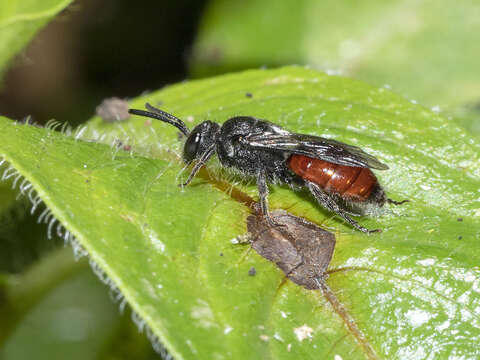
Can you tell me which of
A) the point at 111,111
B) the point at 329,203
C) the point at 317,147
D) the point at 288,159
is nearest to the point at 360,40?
the point at 288,159

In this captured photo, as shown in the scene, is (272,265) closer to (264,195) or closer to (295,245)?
(295,245)

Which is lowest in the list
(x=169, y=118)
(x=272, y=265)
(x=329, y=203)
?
(x=329, y=203)

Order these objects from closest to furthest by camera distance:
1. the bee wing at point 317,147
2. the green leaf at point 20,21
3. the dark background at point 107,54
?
the bee wing at point 317,147
the green leaf at point 20,21
the dark background at point 107,54

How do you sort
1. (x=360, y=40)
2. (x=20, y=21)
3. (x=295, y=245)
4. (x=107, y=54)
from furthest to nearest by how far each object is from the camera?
(x=107, y=54)
(x=360, y=40)
(x=20, y=21)
(x=295, y=245)

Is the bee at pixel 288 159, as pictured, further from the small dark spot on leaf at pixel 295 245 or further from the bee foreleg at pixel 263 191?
the small dark spot on leaf at pixel 295 245

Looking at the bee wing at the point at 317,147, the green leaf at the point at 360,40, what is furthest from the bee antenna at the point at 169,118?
the green leaf at the point at 360,40

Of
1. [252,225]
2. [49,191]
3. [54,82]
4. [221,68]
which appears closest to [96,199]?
[49,191]

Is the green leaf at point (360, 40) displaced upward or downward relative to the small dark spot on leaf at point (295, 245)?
downward

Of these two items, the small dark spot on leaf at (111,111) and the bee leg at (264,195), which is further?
the small dark spot on leaf at (111,111)
